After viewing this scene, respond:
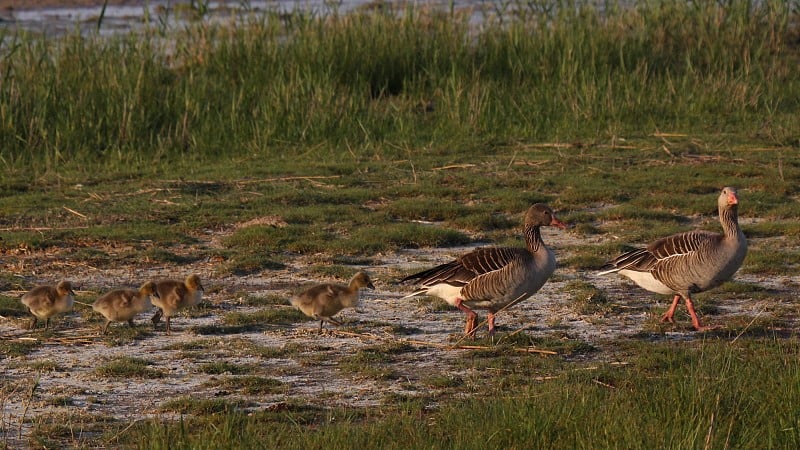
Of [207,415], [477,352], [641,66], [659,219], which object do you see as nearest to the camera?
[207,415]

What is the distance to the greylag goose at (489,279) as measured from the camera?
8961 mm

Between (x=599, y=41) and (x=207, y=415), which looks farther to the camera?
(x=599, y=41)

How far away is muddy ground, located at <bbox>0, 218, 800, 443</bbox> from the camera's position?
7.62 metres

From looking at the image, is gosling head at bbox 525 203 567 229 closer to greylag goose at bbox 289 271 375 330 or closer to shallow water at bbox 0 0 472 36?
greylag goose at bbox 289 271 375 330

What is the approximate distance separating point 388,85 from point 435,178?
4.80 m

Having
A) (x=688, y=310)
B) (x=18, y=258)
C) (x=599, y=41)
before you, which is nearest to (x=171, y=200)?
(x=18, y=258)

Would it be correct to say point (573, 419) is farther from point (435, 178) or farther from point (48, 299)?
point (435, 178)

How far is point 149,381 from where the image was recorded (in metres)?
7.98

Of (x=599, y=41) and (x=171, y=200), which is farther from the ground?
(x=599, y=41)

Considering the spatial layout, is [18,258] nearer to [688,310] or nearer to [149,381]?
[149,381]

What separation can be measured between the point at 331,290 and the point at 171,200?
4788mm

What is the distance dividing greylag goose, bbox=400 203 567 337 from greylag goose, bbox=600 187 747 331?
2.63 ft

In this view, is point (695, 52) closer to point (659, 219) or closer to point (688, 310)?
point (659, 219)

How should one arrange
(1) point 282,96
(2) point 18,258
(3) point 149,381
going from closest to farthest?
(3) point 149,381, (2) point 18,258, (1) point 282,96
